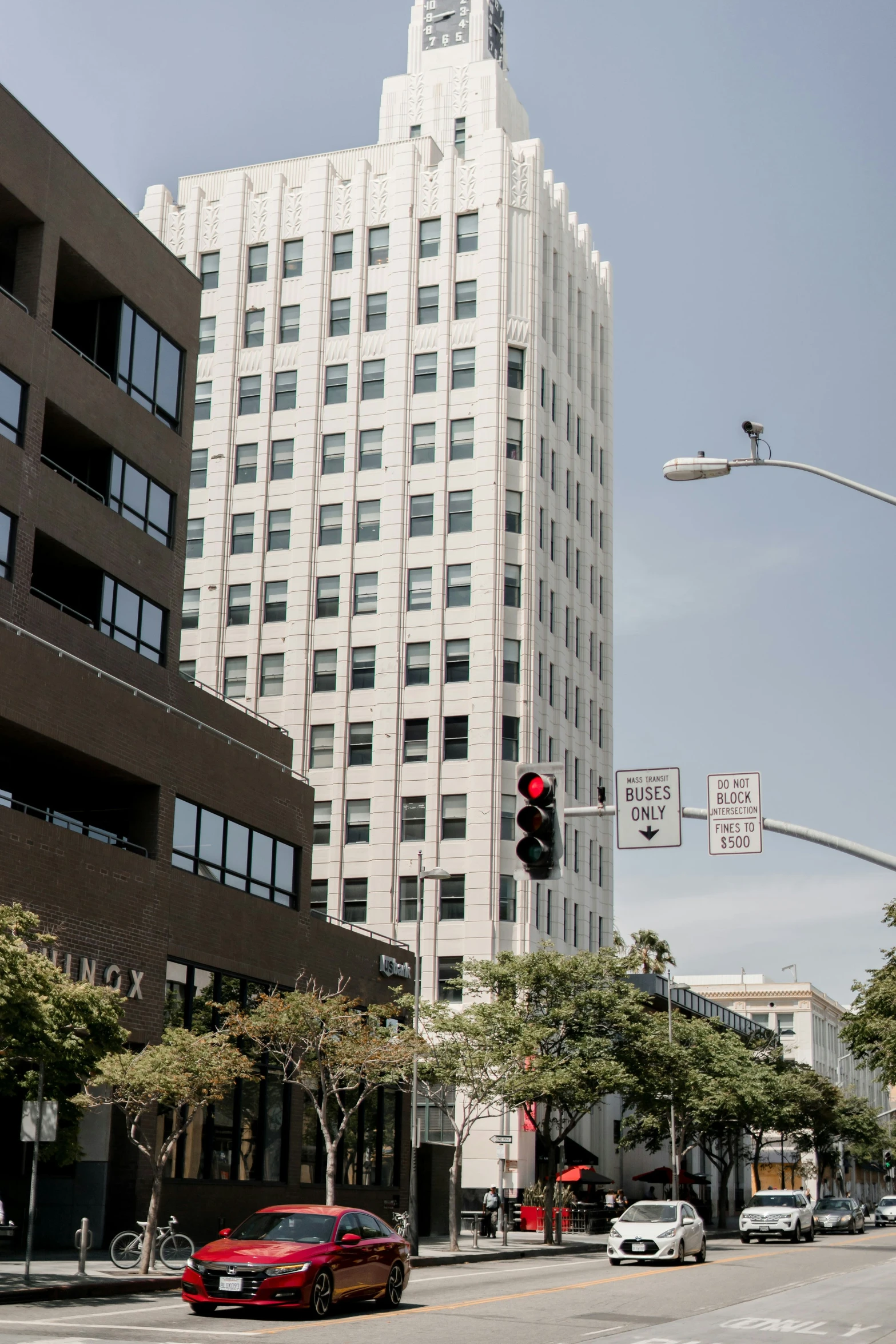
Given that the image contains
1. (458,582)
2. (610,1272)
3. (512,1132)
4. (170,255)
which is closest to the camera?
(610,1272)

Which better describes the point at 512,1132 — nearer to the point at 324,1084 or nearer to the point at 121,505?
the point at 324,1084

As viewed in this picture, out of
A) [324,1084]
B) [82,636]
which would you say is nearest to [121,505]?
[82,636]

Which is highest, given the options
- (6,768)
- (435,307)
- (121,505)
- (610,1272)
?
(435,307)

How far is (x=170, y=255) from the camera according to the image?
39.5 metres

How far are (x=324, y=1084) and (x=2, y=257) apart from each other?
68.4 ft

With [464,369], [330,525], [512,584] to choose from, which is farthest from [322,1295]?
[464,369]

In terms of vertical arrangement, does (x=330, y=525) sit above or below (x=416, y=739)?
above

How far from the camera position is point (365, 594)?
71.7 m

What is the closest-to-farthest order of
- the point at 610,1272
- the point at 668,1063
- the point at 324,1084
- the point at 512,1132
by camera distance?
the point at 610,1272, the point at 324,1084, the point at 668,1063, the point at 512,1132

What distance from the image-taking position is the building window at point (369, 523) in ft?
237

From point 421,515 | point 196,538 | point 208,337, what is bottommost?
point 196,538

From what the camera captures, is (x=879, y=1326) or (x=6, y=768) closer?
(x=879, y=1326)

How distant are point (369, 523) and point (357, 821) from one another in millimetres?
14298

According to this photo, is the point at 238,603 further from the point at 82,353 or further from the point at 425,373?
the point at 82,353
